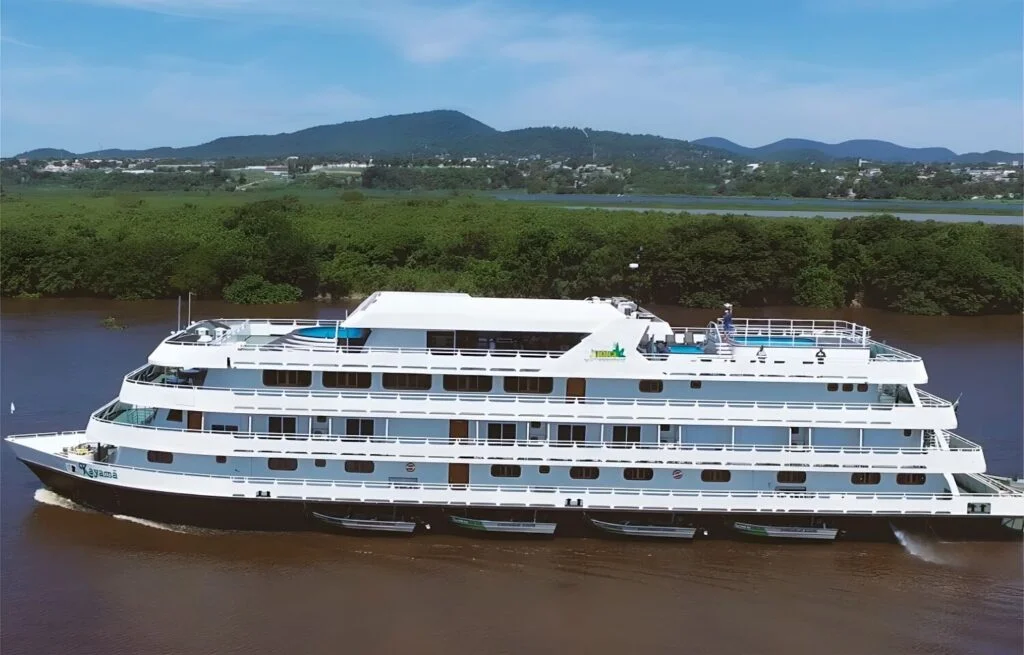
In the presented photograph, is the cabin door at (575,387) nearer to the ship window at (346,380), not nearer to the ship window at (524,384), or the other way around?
the ship window at (524,384)

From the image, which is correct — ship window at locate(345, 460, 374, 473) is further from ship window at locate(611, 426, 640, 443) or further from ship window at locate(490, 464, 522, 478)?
ship window at locate(611, 426, 640, 443)

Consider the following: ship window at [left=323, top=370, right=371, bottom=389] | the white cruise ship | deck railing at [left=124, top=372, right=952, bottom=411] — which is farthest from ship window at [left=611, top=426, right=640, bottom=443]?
ship window at [left=323, top=370, right=371, bottom=389]

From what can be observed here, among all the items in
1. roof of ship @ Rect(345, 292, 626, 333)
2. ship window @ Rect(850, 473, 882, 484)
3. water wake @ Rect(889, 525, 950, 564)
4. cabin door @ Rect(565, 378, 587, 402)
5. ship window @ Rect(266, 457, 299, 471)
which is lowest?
water wake @ Rect(889, 525, 950, 564)

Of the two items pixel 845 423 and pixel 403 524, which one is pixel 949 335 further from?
pixel 403 524

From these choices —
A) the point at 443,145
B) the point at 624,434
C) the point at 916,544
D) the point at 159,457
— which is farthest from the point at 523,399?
the point at 443,145

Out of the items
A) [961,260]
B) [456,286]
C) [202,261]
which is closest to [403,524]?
[456,286]

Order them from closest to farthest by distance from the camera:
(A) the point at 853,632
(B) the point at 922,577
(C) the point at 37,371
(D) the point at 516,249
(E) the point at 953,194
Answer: (A) the point at 853,632
(B) the point at 922,577
(C) the point at 37,371
(D) the point at 516,249
(E) the point at 953,194

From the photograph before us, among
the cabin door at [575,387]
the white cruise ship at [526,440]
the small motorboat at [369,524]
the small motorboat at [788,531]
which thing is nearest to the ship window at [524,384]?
the white cruise ship at [526,440]
